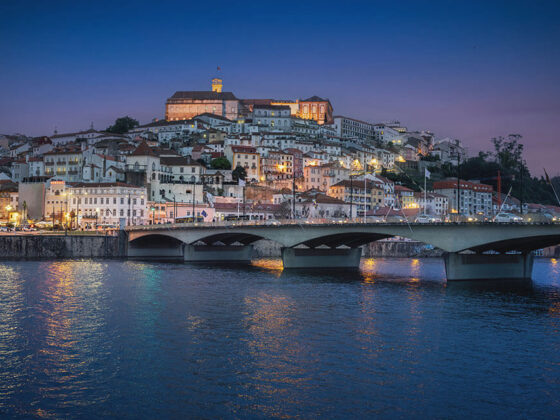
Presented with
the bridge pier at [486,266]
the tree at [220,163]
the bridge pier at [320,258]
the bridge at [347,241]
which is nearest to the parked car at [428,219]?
the bridge at [347,241]

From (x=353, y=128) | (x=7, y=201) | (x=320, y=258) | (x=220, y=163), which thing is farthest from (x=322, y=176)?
(x=320, y=258)

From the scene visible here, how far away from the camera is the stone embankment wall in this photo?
6650 cm

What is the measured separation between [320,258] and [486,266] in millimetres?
17400

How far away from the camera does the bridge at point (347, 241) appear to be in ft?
139

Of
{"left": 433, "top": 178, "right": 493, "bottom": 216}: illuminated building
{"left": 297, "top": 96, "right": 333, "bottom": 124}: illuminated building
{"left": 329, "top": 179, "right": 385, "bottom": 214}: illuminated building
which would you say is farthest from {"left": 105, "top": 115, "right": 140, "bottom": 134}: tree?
{"left": 433, "top": 178, "right": 493, "bottom": 216}: illuminated building

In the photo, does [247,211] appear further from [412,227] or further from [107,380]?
[107,380]

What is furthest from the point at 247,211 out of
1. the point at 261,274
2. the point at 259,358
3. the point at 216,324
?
the point at 259,358

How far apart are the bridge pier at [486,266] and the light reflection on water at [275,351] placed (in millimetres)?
2805

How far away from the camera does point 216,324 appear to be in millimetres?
27719

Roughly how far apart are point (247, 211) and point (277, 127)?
205 feet

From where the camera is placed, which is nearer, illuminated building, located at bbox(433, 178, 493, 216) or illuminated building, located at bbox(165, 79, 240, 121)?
illuminated building, located at bbox(433, 178, 493, 216)

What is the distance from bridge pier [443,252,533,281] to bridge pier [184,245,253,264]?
→ 95.0 ft

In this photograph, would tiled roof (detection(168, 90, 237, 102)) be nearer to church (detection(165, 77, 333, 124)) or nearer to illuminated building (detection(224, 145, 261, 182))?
church (detection(165, 77, 333, 124))

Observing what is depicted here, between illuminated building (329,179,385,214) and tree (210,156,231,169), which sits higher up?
tree (210,156,231,169)
